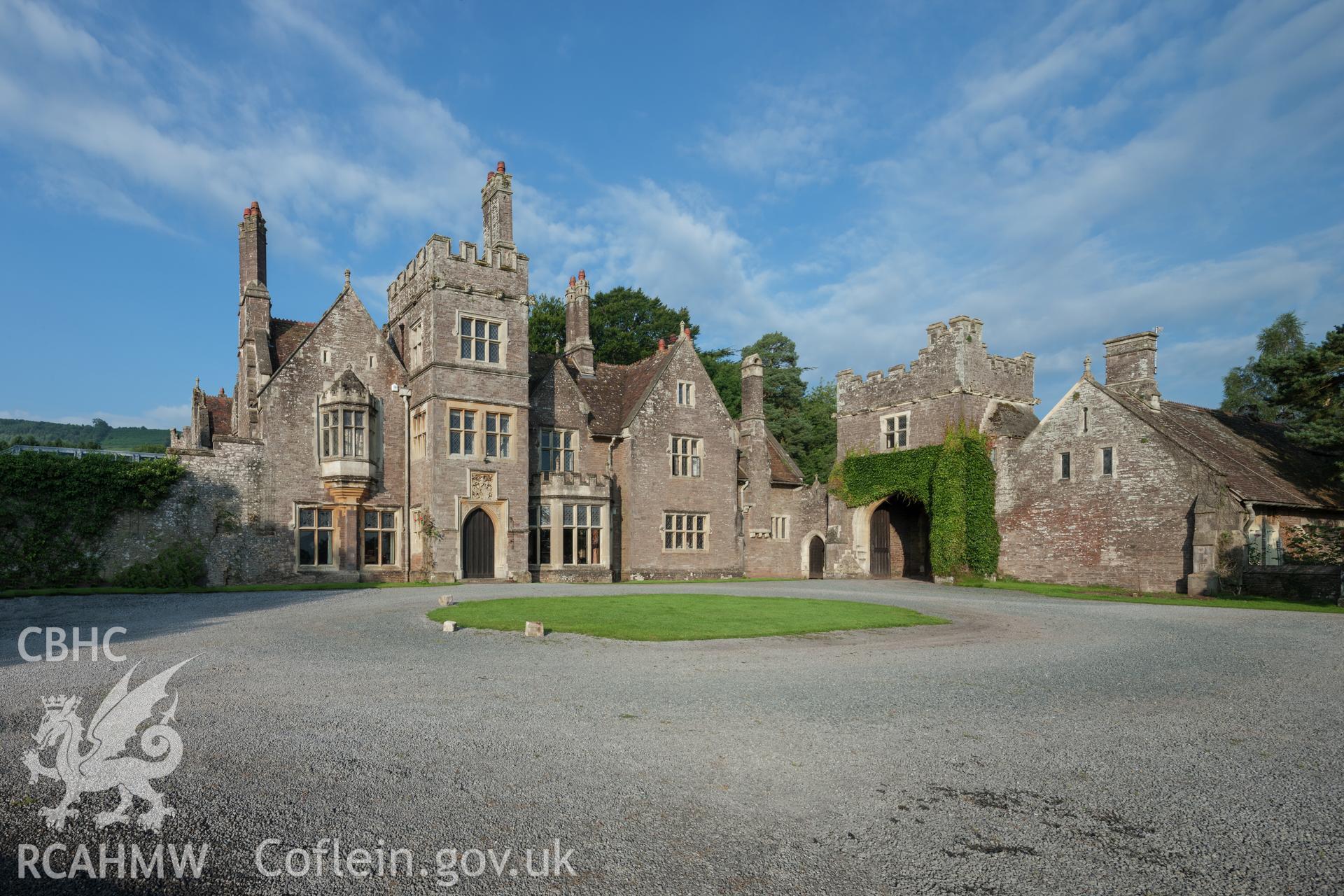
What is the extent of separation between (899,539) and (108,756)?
3699 cm

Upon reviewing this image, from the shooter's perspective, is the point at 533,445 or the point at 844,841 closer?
the point at 844,841

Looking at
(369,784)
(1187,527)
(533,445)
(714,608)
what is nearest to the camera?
(369,784)

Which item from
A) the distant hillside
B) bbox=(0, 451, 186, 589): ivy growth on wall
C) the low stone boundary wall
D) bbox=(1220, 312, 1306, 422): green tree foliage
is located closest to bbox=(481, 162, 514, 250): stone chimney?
bbox=(0, 451, 186, 589): ivy growth on wall

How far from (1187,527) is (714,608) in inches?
750

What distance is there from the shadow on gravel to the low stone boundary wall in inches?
1021

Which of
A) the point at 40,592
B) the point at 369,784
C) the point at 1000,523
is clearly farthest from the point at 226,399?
the point at 369,784

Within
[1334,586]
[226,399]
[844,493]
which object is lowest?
[1334,586]

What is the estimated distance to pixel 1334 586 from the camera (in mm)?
22406

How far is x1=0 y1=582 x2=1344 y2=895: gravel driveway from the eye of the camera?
15.6ft

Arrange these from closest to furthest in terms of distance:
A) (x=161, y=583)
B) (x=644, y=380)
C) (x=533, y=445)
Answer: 1. (x=161, y=583)
2. (x=533, y=445)
3. (x=644, y=380)

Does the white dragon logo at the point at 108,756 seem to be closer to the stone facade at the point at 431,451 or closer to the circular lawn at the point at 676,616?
the circular lawn at the point at 676,616

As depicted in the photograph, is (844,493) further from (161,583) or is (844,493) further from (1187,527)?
(161,583)

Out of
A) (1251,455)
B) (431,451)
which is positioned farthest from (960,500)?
(431,451)

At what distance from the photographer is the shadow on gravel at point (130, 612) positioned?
43.3 feet
